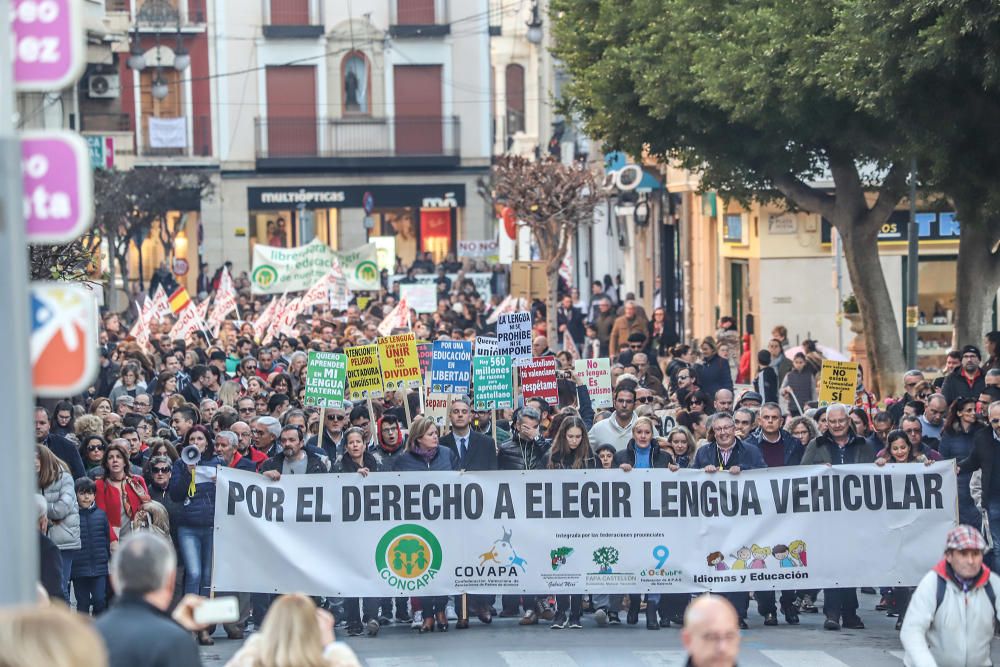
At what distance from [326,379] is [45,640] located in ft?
39.7

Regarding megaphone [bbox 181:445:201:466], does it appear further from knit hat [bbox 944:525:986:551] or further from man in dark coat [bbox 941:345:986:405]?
man in dark coat [bbox 941:345:986:405]

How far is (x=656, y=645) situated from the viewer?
13047mm

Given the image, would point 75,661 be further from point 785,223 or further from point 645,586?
point 785,223

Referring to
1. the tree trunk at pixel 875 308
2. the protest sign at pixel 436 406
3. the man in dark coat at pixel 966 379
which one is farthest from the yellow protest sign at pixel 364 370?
the tree trunk at pixel 875 308

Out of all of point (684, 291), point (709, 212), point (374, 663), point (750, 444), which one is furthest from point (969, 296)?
point (684, 291)

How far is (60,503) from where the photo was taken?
12.9 meters

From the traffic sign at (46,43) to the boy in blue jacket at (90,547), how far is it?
791 centimetres

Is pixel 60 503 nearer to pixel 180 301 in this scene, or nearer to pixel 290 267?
pixel 180 301

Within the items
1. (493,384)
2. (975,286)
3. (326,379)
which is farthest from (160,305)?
(493,384)

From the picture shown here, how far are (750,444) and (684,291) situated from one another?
90.1 ft

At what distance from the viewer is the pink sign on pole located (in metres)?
5.54

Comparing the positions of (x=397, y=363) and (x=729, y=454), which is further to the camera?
(x=397, y=363)

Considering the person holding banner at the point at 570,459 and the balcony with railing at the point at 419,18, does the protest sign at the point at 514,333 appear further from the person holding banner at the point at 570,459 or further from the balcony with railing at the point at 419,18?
the balcony with railing at the point at 419,18

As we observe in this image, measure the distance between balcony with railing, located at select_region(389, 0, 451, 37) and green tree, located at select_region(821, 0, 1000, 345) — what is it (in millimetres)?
42463
